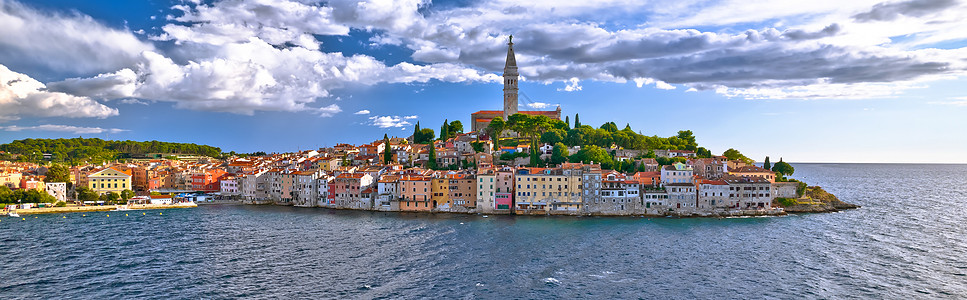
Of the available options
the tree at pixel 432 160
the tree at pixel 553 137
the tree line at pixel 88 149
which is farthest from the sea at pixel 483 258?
the tree line at pixel 88 149

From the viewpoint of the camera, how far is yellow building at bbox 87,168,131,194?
56125 mm

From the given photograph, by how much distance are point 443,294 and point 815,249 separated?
69.4ft

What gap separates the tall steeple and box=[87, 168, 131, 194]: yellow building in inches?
1882

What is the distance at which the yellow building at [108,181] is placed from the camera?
2210 inches

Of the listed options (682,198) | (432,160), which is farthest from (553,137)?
(682,198)

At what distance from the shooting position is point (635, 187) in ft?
145

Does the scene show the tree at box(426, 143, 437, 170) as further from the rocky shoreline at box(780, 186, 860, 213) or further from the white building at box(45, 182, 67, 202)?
the white building at box(45, 182, 67, 202)

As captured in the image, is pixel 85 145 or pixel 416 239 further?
pixel 85 145

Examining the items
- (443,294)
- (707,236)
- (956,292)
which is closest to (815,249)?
(707,236)

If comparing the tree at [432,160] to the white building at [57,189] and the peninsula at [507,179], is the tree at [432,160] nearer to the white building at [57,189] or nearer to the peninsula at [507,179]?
the peninsula at [507,179]

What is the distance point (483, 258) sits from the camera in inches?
1089

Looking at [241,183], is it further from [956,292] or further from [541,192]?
[956,292]

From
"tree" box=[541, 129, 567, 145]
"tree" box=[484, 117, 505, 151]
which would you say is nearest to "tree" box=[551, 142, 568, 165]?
"tree" box=[541, 129, 567, 145]

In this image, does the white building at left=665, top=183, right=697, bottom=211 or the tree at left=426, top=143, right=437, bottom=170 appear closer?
the white building at left=665, top=183, right=697, bottom=211
